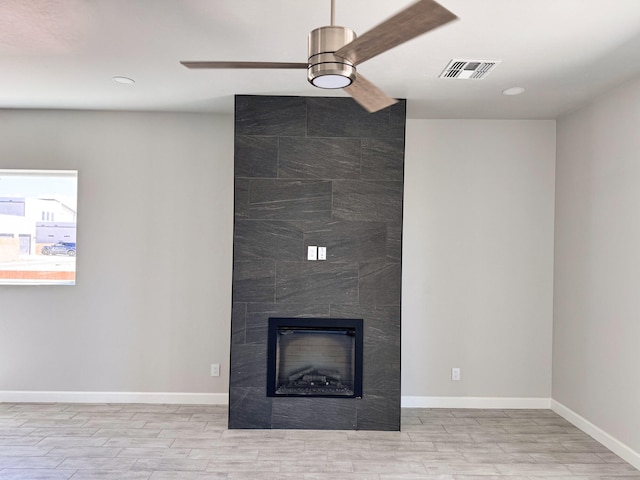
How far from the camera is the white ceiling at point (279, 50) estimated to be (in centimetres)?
232

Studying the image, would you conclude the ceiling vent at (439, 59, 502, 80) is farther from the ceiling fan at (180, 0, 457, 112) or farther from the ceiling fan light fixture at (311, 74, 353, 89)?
the ceiling fan light fixture at (311, 74, 353, 89)

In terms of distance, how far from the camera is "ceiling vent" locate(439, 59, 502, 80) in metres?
2.94

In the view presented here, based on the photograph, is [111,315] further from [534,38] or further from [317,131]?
[534,38]

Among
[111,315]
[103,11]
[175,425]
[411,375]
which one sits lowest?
[175,425]

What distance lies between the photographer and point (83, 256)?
4262mm

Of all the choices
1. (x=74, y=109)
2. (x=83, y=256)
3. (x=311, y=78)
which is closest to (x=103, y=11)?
(x=311, y=78)

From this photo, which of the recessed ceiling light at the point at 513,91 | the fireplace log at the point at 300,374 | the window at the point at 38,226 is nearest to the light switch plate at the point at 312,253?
the fireplace log at the point at 300,374

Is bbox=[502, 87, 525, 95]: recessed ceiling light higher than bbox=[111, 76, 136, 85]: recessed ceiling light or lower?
higher

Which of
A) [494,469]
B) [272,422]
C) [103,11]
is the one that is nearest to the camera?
[103,11]

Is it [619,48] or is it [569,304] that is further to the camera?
[569,304]

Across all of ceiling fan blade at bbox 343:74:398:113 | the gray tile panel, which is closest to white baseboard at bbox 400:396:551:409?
the gray tile panel

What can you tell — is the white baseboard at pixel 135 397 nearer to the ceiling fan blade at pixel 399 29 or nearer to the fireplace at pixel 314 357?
the fireplace at pixel 314 357

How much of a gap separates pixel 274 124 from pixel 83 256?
216 cm

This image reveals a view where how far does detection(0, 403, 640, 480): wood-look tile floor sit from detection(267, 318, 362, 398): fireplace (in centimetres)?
32
